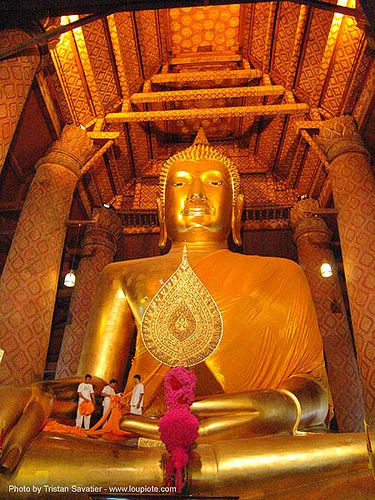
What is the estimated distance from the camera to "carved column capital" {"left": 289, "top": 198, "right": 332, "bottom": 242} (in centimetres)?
661

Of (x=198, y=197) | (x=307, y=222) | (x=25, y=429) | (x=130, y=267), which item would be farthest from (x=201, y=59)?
(x=25, y=429)

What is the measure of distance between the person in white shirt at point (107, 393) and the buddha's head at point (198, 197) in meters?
1.39

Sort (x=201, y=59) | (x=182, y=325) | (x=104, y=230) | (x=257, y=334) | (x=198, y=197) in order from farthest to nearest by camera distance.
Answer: (x=201, y=59)
(x=104, y=230)
(x=198, y=197)
(x=257, y=334)
(x=182, y=325)

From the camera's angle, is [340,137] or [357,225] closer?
[357,225]

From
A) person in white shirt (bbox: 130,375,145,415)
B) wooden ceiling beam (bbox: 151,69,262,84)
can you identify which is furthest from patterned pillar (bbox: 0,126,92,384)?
wooden ceiling beam (bbox: 151,69,262,84)

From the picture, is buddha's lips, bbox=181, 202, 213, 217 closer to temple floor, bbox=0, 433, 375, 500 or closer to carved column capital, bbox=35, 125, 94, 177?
temple floor, bbox=0, 433, 375, 500

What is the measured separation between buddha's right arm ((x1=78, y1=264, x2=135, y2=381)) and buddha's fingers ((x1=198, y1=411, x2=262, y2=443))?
1.08 meters

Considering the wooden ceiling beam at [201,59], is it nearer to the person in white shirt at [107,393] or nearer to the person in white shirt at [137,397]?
the person in white shirt at [107,393]

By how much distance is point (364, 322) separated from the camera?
392 cm

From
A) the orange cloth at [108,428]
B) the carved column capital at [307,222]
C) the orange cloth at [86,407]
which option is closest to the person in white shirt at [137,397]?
the orange cloth at [108,428]

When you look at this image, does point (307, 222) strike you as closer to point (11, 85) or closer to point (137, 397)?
point (11, 85)

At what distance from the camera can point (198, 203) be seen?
3.60 meters

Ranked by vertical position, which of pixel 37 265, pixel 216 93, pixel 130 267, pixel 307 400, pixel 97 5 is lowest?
pixel 307 400

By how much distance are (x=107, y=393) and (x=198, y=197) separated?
1701 mm
